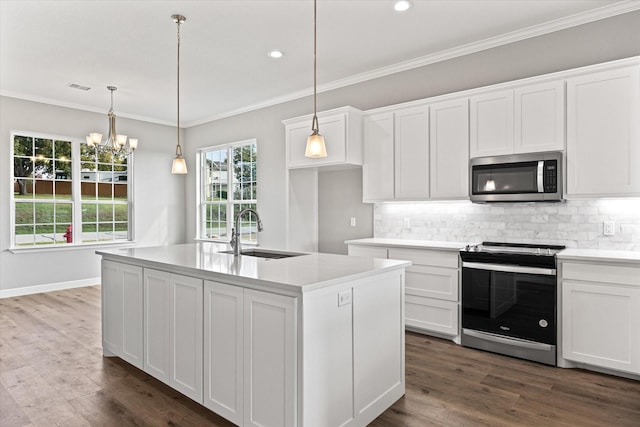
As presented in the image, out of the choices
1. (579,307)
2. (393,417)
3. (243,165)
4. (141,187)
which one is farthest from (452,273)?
(141,187)

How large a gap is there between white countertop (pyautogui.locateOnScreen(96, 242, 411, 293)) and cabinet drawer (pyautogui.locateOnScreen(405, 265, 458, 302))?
1.27 meters

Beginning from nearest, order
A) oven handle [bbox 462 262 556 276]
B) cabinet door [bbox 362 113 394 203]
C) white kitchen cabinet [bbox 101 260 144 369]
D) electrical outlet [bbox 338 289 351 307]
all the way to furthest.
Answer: electrical outlet [bbox 338 289 351 307] < white kitchen cabinet [bbox 101 260 144 369] < oven handle [bbox 462 262 556 276] < cabinet door [bbox 362 113 394 203]

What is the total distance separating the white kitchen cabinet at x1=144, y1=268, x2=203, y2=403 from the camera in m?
2.45

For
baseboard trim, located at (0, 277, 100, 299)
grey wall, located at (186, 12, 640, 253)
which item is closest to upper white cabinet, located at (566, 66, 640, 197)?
grey wall, located at (186, 12, 640, 253)

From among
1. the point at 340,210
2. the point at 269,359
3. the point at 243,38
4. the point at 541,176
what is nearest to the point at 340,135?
the point at 340,210

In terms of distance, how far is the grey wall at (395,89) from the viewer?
337cm

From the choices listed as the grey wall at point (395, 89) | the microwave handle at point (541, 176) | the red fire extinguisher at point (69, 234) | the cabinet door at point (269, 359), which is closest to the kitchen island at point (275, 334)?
the cabinet door at point (269, 359)

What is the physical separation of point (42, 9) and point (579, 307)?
4833 millimetres

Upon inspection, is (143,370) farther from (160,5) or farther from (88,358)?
(160,5)

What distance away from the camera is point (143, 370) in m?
2.95

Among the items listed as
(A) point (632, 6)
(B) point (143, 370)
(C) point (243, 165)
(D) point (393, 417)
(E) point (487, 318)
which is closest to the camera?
(D) point (393, 417)

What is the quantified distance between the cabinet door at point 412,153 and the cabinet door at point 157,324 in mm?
2520

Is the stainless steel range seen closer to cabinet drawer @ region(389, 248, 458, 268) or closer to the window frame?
cabinet drawer @ region(389, 248, 458, 268)

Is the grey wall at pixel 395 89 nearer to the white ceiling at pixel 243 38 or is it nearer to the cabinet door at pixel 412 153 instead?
the white ceiling at pixel 243 38
